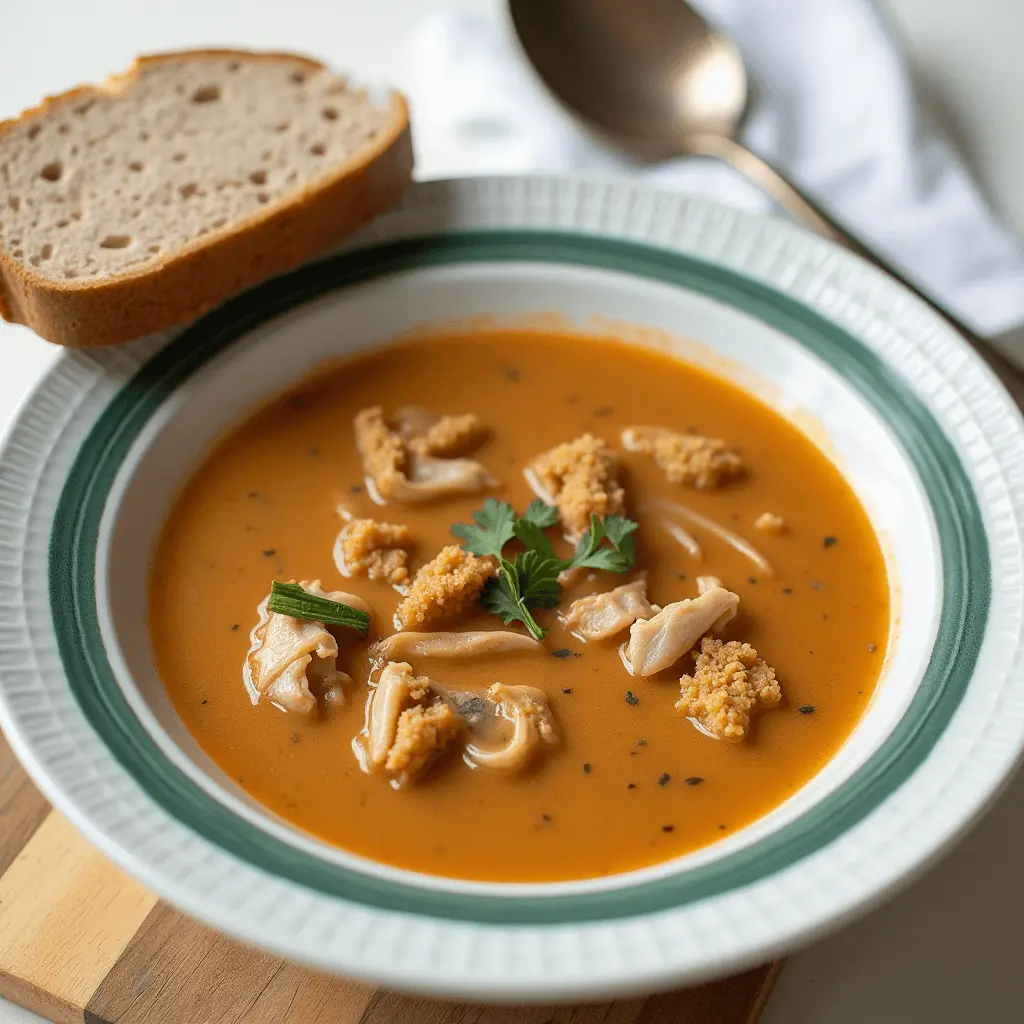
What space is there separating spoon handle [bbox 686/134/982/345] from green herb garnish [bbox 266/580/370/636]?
1.73 metres

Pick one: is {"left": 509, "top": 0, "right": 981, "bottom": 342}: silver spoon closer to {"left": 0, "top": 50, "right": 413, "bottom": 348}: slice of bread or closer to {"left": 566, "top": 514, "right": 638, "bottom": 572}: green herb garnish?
{"left": 0, "top": 50, "right": 413, "bottom": 348}: slice of bread

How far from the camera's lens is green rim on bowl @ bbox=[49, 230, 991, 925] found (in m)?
2.20

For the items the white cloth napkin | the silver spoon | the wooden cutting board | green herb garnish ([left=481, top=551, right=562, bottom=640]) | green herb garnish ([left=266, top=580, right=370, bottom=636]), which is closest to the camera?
the wooden cutting board

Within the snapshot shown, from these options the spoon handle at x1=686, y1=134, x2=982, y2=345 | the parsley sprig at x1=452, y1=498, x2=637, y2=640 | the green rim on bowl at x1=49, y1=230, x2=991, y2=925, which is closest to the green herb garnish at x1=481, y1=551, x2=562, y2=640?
the parsley sprig at x1=452, y1=498, x2=637, y2=640

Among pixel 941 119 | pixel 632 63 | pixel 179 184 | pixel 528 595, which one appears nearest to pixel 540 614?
pixel 528 595

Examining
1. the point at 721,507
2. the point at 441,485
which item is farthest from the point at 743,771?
the point at 441,485

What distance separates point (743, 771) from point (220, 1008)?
1108 millimetres

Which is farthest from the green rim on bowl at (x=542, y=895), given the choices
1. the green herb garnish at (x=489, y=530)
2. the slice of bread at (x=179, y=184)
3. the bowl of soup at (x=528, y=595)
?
the green herb garnish at (x=489, y=530)

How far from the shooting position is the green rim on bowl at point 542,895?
2199 mm

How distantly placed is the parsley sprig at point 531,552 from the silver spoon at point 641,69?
166 centimetres

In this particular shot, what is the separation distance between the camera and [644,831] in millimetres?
2475

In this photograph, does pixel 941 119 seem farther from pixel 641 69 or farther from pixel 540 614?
pixel 540 614

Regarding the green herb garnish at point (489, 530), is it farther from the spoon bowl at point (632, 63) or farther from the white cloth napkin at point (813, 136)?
the spoon bowl at point (632, 63)

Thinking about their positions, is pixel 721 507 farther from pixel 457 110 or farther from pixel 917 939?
pixel 457 110
